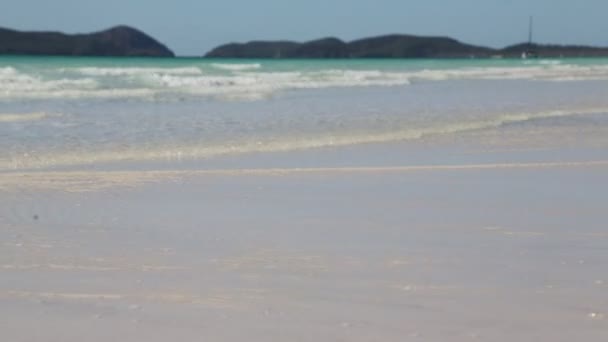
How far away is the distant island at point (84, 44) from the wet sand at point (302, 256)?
69871 mm

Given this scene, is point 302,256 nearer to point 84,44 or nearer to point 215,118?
point 215,118

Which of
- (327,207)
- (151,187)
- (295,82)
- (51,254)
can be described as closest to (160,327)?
(51,254)

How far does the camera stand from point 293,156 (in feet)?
35.9

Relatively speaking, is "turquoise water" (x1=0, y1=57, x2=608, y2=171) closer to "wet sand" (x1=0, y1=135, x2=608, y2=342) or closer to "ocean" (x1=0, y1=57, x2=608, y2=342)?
"ocean" (x1=0, y1=57, x2=608, y2=342)

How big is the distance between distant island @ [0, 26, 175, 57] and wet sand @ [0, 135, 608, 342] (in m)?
69.9

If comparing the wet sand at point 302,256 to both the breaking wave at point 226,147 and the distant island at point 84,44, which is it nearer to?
the breaking wave at point 226,147

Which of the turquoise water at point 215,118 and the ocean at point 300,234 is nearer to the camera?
the ocean at point 300,234

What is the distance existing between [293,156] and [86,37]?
78000 mm

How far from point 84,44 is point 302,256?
8100cm

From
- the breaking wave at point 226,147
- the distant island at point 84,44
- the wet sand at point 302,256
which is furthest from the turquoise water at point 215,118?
the distant island at point 84,44

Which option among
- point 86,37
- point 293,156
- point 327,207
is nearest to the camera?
point 327,207

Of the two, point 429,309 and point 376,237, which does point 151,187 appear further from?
point 429,309

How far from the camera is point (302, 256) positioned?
229 inches

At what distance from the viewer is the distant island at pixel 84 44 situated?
76625 millimetres
